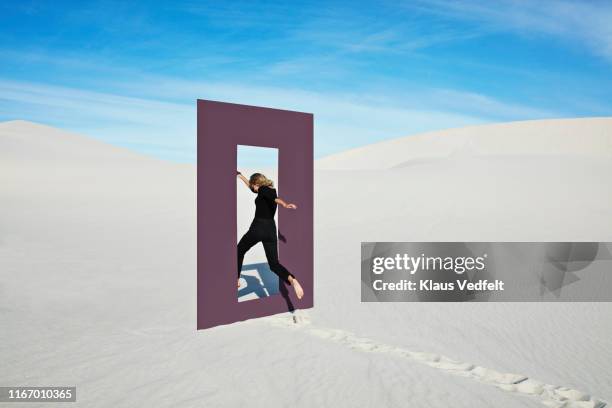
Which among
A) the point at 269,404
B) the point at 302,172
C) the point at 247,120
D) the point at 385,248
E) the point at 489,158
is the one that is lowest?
the point at 269,404

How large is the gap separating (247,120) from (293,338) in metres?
2.96

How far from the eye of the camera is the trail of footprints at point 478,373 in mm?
4520

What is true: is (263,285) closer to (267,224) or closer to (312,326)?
(267,224)

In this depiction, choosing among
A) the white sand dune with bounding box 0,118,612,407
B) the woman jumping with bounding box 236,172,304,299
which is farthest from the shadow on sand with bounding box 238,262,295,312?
the woman jumping with bounding box 236,172,304,299

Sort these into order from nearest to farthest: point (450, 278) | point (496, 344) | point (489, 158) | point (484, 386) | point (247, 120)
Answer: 1. point (484, 386)
2. point (496, 344)
3. point (247, 120)
4. point (450, 278)
5. point (489, 158)

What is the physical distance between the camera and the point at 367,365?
5227mm

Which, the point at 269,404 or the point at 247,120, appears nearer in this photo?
the point at 269,404

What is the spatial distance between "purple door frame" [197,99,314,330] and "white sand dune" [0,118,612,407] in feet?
1.12

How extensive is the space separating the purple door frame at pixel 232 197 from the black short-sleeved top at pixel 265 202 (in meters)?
0.39

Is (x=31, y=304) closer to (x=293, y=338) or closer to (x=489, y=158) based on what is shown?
(x=293, y=338)

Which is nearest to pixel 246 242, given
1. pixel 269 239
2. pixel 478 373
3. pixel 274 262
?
pixel 269 239

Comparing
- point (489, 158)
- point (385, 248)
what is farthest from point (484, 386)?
point (489, 158)

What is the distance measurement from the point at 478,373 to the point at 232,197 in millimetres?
3680

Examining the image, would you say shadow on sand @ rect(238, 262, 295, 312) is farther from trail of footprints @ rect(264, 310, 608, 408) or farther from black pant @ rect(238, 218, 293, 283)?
trail of footprints @ rect(264, 310, 608, 408)
